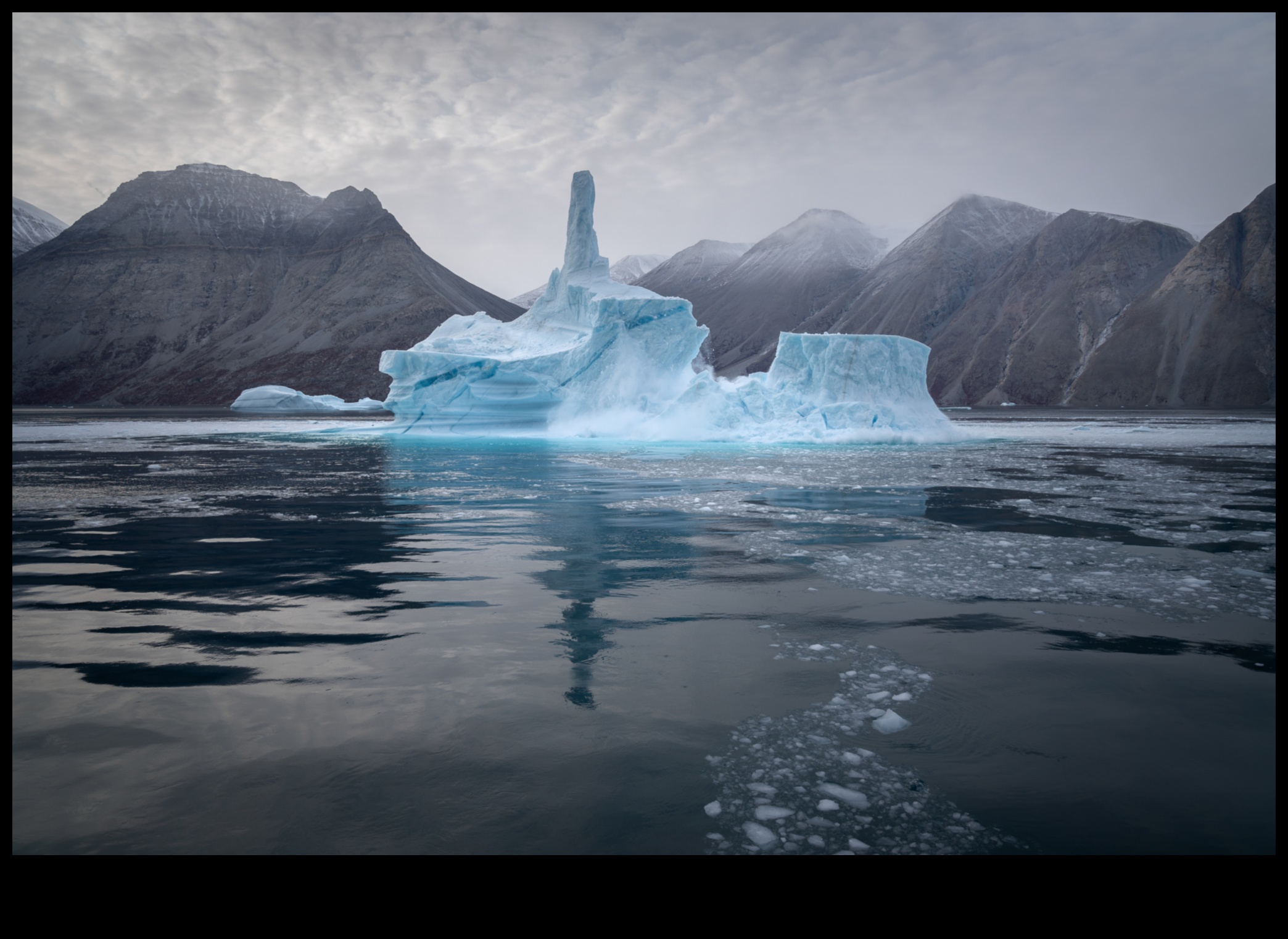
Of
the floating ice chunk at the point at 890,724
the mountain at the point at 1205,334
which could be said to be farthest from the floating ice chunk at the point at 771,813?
the mountain at the point at 1205,334

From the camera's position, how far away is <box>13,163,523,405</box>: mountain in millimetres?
98875

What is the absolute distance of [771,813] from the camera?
102 inches

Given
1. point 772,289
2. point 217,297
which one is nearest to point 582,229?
point 217,297

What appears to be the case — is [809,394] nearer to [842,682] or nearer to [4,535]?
[842,682]

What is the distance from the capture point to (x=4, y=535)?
2.97 meters

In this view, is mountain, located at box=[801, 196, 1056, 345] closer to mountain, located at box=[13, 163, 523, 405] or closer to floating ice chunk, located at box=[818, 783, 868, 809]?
mountain, located at box=[13, 163, 523, 405]

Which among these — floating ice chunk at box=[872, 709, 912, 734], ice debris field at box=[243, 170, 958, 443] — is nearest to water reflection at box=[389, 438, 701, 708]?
floating ice chunk at box=[872, 709, 912, 734]

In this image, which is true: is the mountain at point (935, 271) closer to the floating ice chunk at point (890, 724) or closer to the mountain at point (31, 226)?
the floating ice chunk at point (890, 724)

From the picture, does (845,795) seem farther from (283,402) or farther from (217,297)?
(217,297)

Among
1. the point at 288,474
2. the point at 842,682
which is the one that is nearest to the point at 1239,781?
the point at 842,682

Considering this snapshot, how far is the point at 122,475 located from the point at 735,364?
455 feet

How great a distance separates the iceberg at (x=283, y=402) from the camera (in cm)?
6359

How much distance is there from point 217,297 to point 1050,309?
413ft

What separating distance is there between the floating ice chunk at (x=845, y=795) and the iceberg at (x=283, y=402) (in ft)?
212
